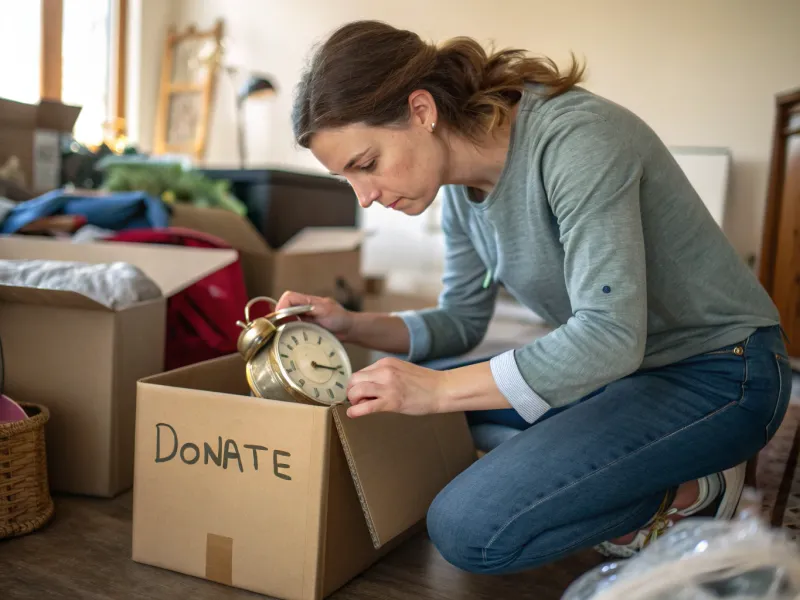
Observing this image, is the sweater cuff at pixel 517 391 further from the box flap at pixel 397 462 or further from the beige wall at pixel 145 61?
the beige wall at pixel 145 61

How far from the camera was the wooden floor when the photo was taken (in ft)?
3.66

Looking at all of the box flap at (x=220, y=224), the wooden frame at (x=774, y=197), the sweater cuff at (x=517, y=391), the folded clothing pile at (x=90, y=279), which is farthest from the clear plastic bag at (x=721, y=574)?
the wooden frame at (x=774, y=197)

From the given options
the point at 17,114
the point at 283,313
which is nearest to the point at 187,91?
the point at 17,114

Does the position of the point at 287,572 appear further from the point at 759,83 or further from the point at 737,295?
the point at 759,83

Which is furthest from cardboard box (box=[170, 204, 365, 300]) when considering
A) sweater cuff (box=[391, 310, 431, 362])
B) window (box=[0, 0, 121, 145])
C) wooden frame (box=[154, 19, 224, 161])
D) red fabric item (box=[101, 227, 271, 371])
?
wooden frame (box=[154, 19, 224, 161])

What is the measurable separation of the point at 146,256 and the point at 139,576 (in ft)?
2.67

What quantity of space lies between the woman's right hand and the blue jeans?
0.35 metres

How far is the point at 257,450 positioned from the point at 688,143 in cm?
397

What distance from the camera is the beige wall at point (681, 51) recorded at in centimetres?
424

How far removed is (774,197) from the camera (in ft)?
9.16

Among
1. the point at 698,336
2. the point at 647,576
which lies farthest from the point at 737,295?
the point at 647,576

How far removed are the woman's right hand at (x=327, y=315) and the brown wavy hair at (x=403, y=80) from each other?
28cm

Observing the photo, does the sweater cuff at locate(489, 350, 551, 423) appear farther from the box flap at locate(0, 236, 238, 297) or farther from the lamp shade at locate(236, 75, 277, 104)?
the lamp shade at locate(236, 75, 277, 104)

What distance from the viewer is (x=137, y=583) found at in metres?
1.14
